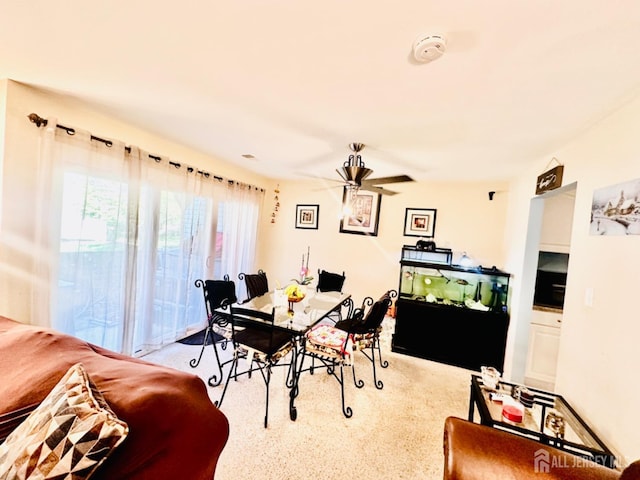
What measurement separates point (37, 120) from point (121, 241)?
1.13 metres

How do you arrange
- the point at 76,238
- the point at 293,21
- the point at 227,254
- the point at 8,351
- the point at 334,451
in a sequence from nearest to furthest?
the point at 293,21 < the point at 8,351 < the point at 334,451 < the point at 76,238 < the point at 227,254

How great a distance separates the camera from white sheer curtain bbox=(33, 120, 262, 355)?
7.10ft

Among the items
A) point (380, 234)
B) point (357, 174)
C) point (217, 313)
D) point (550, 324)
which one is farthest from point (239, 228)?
point (550, 324)

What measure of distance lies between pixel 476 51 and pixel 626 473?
1.68 m

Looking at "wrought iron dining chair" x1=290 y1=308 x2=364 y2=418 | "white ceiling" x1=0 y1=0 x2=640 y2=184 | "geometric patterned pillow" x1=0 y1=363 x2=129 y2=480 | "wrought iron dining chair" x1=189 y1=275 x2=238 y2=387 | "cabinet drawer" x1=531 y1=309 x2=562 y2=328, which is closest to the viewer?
"geometric patterned pillow" x1=0 y1=363 x2=129 y2=480

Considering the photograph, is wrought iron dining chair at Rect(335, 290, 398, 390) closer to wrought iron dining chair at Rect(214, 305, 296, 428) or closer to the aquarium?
wrought iron dining chair at Rect(214, 305, 296, 428)

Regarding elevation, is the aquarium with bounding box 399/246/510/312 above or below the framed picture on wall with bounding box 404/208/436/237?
below

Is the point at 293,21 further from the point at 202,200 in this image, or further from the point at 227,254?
the point at 227,254

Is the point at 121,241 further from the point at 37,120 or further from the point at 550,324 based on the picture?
the point at 550,324

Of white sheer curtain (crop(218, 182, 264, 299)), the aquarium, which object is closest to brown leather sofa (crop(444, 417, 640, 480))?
the aquarium

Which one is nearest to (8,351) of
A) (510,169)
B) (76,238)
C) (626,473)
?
(76,238)

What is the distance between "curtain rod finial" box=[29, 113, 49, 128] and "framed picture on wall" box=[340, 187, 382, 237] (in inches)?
137

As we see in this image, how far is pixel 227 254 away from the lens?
408 centimetres

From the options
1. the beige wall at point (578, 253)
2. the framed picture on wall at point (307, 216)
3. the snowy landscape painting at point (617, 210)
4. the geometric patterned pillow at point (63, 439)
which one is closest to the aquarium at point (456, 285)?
the beige wall at point (578, 253)
